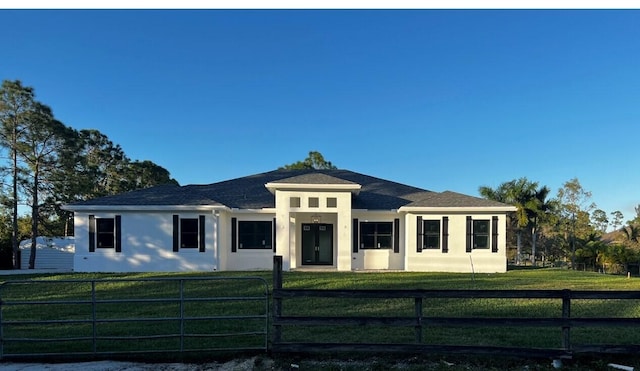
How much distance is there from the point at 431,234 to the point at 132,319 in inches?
599

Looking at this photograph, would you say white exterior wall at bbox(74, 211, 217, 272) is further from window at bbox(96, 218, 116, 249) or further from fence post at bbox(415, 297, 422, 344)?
fence post at bbox(415, 297, 422, 344)

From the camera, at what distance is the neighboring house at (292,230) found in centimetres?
1698

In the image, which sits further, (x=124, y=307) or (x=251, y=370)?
(x=124, y=307)

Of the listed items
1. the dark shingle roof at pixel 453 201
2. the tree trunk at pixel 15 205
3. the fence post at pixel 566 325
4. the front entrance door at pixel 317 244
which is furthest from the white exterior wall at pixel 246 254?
the fence post at pixel 566 325

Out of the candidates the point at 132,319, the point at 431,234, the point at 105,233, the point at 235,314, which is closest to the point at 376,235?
the point at 431,234

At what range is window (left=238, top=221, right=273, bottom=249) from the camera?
61.2ft

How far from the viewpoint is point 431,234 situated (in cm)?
1867

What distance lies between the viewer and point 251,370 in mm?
4965

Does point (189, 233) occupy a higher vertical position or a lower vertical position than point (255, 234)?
higher

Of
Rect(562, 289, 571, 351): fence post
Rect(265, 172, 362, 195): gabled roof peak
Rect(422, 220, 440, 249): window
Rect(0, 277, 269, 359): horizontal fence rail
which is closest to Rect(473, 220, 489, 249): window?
Rect(422, 220, 440, 249): window

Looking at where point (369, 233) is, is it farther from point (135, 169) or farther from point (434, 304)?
point (135, 169)

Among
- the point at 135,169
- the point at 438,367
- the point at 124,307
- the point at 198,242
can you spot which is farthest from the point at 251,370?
the point at 135,169

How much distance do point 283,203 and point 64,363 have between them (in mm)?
12724

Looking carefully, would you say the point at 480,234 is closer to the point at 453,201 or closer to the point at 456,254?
the point at 456,254
